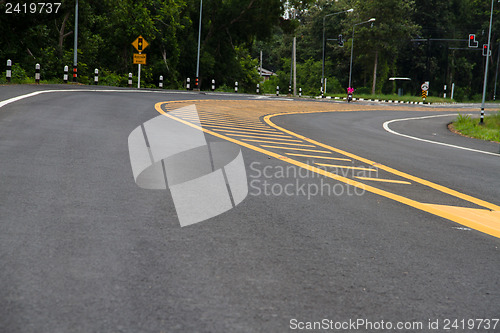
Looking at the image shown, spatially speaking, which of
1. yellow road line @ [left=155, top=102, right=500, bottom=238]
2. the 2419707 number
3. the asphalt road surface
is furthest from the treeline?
the asphalt road surface

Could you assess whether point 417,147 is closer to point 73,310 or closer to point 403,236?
point 403,236

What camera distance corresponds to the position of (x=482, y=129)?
59.6ft

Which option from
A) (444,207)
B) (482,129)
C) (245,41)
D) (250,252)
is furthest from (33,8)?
(250,252)

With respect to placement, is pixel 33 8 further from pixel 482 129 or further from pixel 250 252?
pixel 250 252

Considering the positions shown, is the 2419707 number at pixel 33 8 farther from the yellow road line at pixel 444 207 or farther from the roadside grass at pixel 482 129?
the yellow road line at pixel 444 207

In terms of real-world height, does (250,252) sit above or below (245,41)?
below

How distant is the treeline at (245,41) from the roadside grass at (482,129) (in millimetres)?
20705

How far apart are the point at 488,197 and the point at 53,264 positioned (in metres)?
4.91

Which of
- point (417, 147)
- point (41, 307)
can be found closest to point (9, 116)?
point (417, 147)

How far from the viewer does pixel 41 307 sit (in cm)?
276

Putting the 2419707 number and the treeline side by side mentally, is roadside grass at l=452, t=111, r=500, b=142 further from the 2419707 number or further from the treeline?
the 2419707 number

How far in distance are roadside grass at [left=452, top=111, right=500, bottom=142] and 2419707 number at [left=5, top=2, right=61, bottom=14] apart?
72.3 ft

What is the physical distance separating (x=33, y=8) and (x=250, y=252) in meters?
30.3

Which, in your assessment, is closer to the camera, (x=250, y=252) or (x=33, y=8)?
(x=250, y=252)
